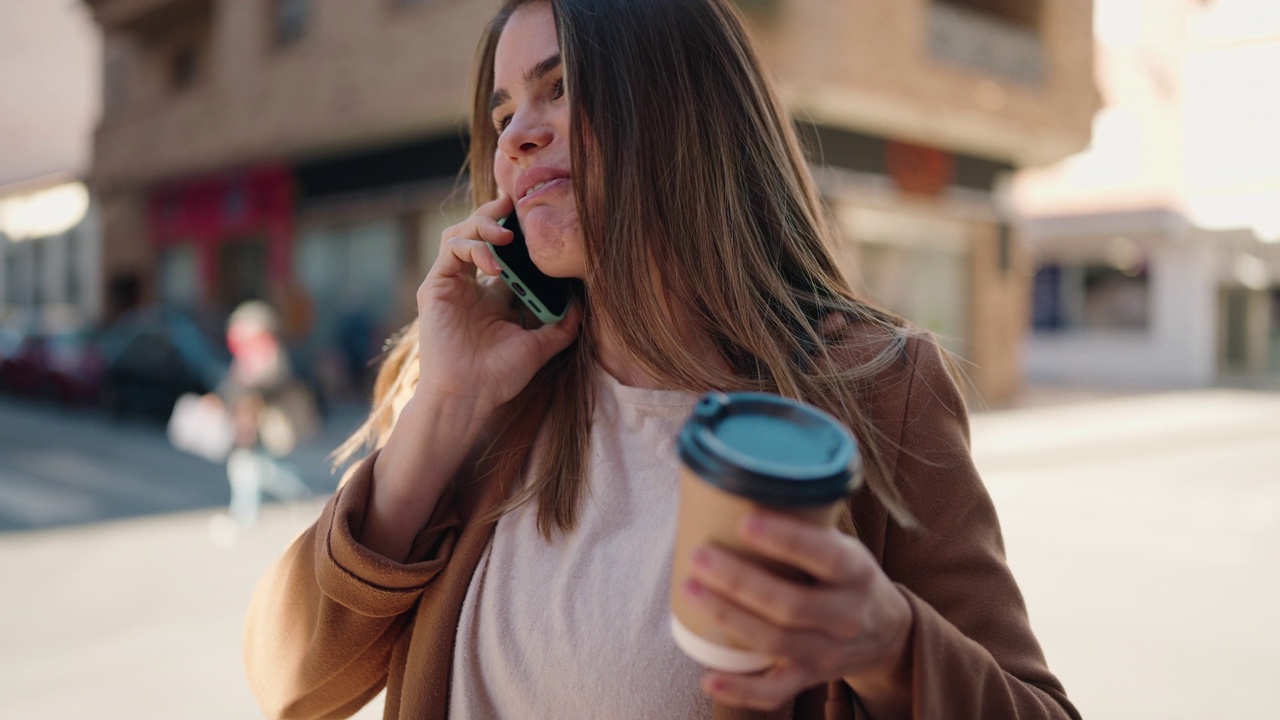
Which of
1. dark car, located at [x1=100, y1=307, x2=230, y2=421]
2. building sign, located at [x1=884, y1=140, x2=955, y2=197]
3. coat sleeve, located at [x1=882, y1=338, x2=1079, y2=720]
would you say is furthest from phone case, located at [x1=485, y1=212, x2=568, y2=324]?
building sign, located at [x1=884, y1=140, x2=955, y2=197]

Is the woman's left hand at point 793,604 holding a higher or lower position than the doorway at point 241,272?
higher

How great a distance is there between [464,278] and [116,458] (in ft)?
36.1

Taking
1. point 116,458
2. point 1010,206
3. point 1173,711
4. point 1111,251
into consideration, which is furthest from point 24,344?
point 1111,251

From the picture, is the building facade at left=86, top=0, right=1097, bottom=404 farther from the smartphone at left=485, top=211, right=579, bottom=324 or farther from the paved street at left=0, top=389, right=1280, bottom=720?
the smartphone at left=485, top=211, right=579, bottom=324

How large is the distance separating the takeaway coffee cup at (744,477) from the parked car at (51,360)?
17.2m

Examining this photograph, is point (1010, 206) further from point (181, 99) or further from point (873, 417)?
point (873, 417)

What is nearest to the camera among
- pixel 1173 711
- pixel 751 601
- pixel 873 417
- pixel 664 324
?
pixel 751 601

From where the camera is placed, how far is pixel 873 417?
1.36m

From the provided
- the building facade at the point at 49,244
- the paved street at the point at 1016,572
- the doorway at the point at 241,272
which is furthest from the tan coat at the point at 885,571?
the building facade at the point at 49,244

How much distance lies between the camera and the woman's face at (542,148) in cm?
150

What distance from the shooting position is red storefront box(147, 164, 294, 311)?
1927 centimetres

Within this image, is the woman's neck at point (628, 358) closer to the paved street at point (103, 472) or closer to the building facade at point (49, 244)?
the paved street at point (103, 472)

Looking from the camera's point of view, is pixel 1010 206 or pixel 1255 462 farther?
pixel 1010 206

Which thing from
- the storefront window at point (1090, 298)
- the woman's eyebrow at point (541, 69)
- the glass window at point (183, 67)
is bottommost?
the storefront window at point (1090, 298)
